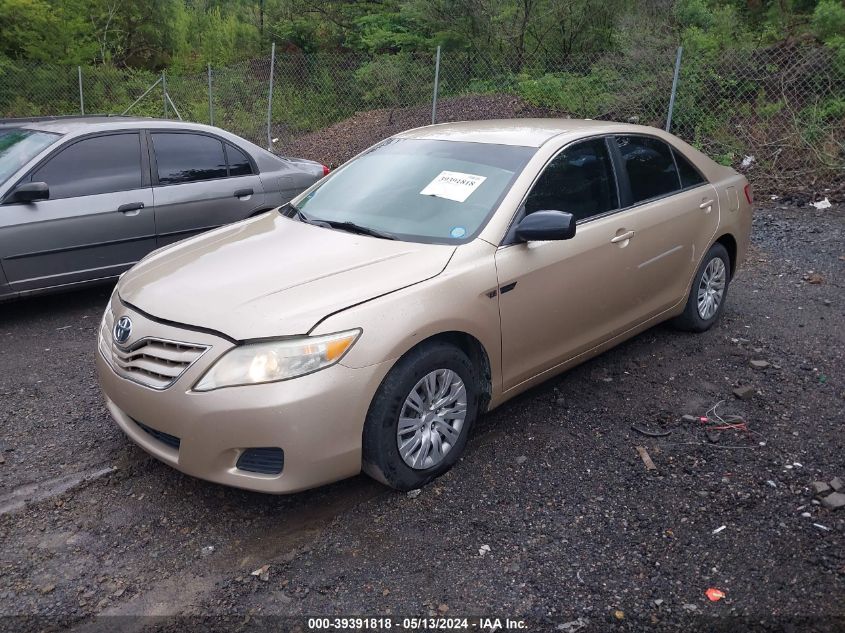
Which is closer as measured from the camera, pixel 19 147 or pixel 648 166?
pixel 648 166

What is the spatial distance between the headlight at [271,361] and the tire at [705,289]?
3.17 metres

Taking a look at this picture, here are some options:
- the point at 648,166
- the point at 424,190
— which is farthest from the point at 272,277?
the point at 648,166

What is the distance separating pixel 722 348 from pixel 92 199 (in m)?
4.91

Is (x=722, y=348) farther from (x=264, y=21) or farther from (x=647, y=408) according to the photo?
(x=264, y=21)

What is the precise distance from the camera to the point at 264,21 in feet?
73.3

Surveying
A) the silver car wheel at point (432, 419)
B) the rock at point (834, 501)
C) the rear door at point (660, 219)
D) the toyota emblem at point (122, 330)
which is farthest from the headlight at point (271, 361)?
the rock at point (834, 501)

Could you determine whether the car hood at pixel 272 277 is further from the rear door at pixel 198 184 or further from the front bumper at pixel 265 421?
the rear door at pixel 198 184

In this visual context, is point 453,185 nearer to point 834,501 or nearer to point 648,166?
point 648,166

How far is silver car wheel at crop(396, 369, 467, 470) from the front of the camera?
345 cm

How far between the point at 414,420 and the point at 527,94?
1013 cm

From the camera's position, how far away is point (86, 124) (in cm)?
618

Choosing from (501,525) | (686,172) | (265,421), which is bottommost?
(501,525)

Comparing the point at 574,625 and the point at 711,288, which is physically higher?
the point at 711,288

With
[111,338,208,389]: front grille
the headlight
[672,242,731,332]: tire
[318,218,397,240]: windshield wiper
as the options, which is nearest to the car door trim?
[318,218,397,240]: windshield wiper
